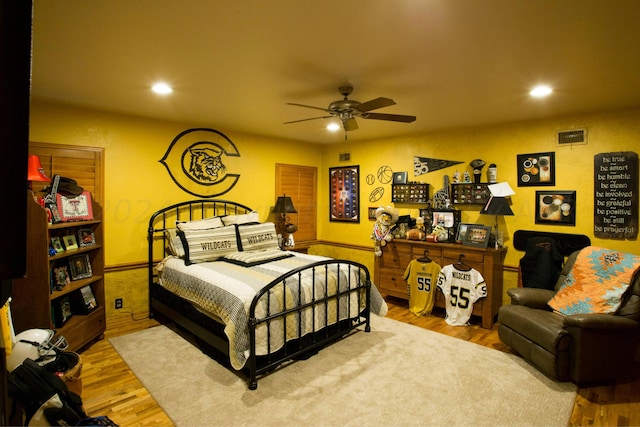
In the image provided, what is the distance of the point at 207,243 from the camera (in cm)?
373

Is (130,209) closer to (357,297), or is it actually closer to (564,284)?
(357,297)

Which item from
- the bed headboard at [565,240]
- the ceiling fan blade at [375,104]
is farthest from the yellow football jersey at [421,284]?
the ceiling fan blade at [375,104]

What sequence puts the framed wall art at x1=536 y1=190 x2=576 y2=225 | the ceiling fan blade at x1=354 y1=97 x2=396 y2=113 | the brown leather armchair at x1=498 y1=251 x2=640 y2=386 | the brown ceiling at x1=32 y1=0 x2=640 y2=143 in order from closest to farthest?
the brown ceiling at x1=32 y1=0 x2=640 y2=143
the ceiling fan blade at x1=354 y1=97 x2=396 y2=113
the brown leather armchair at x1=498 y1=251 x2=640 y2=386
the framed wall art at x1=536 y1=190 x2=576 y2=225

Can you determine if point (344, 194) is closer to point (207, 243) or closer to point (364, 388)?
point (207, 243)

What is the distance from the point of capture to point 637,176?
328 cm

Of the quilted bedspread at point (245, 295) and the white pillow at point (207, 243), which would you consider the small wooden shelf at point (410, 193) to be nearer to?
the quilted bedspread at point (245, 295)

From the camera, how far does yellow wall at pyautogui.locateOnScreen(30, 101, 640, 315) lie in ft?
11.3

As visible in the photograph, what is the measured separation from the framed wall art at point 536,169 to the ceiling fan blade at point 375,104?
2.25 meters

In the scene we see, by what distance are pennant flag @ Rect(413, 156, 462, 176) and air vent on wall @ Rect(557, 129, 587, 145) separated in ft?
3.75

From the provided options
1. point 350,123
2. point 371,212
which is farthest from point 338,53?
point 371,212

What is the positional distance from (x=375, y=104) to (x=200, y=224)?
2575 mm

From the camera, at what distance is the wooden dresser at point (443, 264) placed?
385cm

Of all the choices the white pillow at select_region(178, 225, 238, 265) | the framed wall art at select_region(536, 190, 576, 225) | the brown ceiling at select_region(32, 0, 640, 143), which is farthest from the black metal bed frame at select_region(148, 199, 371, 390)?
the framed wall art at select_region(536, 190, 576, 225)

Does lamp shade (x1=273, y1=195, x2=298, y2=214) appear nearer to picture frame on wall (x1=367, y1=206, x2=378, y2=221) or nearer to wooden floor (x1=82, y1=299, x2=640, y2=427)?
picture frame on wall (x1=367, y1=206, x2=378, y2=221)
